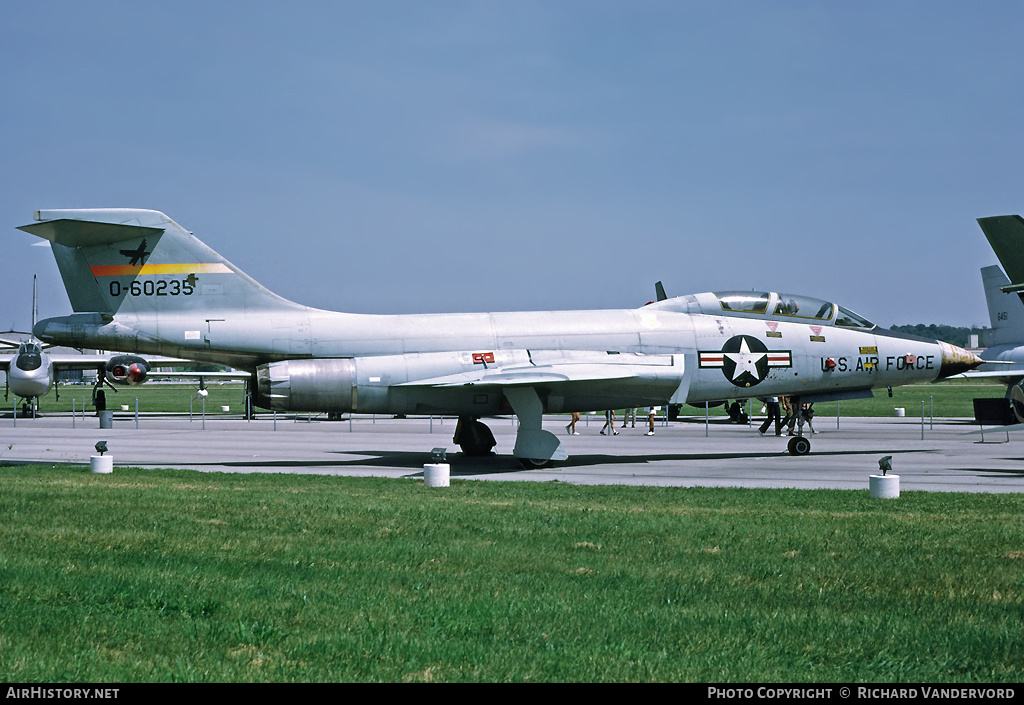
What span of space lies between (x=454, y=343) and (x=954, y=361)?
11737 mm

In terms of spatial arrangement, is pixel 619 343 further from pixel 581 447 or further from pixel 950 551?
pixel 950 551

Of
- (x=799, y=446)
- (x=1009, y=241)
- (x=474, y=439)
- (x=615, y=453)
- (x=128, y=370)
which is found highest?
(x=1009, y=241)

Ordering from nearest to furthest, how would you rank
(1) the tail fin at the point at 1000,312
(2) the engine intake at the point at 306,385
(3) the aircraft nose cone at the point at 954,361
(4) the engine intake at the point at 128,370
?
(2) the engine intake at the point at 306,385
(3) the aircraft nose cone at the point at 954,361
(1) the tail fin at the point at 1000,312
(4) the engine intake at the point at 128,370

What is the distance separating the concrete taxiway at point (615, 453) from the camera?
54.7 ft

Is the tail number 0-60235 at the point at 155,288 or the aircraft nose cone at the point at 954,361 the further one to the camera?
the aircraft nose cone at the point at 954,361

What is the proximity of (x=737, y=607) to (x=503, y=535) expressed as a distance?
3450 millimetres

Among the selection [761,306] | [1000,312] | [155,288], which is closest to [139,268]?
[155,288]

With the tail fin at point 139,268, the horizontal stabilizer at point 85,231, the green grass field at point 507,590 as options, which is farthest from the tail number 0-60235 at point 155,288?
the green grass field at point 507,590

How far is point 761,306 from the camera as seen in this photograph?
67.6 feet

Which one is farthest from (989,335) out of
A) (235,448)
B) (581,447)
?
(235,448)

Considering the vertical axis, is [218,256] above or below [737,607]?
above

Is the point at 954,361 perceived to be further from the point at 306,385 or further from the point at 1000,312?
the point at 1000,312

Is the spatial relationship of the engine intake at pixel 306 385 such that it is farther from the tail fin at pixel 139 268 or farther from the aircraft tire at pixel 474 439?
the aircraft tire at pixel 474 439

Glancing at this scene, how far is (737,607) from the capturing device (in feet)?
21.3
